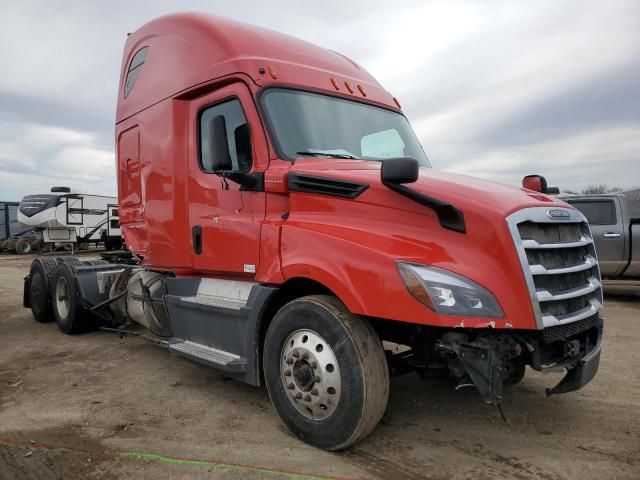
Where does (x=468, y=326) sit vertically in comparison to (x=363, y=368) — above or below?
above

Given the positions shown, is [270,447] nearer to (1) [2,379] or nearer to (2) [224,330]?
(2) [224,330]

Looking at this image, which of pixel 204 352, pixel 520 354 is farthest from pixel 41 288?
pixel 520 354

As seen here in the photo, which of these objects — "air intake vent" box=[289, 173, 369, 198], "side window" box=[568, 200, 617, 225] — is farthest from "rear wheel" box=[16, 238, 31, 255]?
"air intake vent" box=[289, 173, 369, 198]

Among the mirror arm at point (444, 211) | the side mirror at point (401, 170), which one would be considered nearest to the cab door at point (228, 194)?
the side mirror at point (401, 170)

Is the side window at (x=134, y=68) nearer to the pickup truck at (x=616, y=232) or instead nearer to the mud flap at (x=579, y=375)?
the mud flap at (x=579, y=375)

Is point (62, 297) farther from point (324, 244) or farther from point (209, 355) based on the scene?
point (324, 244)

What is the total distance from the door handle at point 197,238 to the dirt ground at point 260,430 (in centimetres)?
132

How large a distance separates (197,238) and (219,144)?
111 cm

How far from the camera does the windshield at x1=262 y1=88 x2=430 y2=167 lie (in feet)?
13.3

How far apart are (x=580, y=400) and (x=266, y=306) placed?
Result: 113 inches

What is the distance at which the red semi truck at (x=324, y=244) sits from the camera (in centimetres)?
304

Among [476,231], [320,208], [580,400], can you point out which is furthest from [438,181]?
[580,400]

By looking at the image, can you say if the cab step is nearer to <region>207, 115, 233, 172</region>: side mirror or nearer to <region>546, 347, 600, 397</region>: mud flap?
<region>207, 115, 233, 172</region>: side mirror

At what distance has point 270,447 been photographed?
352cm
